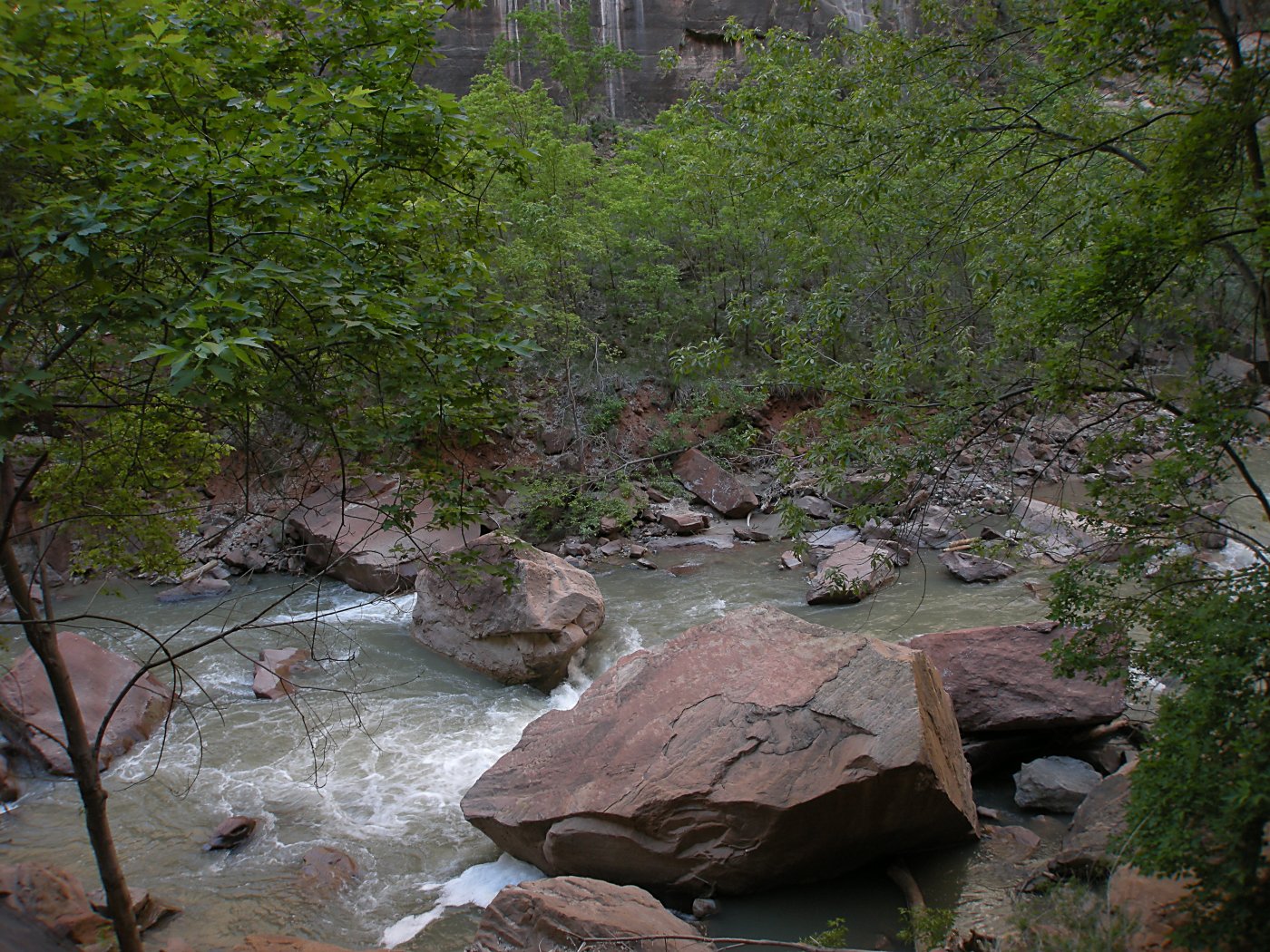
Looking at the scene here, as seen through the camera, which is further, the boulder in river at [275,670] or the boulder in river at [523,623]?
the boulder in river at [523,623]

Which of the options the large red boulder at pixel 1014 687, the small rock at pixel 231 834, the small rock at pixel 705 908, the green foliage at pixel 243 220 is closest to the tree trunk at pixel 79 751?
the green foliage at pixel 243 220

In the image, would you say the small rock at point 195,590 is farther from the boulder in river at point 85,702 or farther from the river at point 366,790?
the boulder in river at point 85,702

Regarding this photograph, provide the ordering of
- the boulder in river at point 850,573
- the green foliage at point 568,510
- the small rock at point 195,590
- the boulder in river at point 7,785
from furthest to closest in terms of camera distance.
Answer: the green foliage at point 568,510 → the small rock at point 195,590 → the boulder in river at point 850,573 → the boulder in river at point 7,785

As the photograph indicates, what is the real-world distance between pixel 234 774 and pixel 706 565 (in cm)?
849

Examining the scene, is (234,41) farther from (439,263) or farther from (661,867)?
(661,867)

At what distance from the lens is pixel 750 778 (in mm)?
5445

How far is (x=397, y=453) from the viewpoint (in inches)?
174

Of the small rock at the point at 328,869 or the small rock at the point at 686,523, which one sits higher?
the small rock at the point at 328,869

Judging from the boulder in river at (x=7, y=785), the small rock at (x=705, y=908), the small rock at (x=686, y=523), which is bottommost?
the small rock at (x=686, y=523)

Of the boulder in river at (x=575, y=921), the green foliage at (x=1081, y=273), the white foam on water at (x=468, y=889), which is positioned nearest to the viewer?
the green foliage at (x=1081, y=273)

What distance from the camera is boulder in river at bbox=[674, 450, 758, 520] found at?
17.6m

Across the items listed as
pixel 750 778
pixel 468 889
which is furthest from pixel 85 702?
pixel 750 778

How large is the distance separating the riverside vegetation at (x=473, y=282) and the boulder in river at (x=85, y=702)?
3563 millimetres

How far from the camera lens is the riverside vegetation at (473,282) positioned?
121 inches
